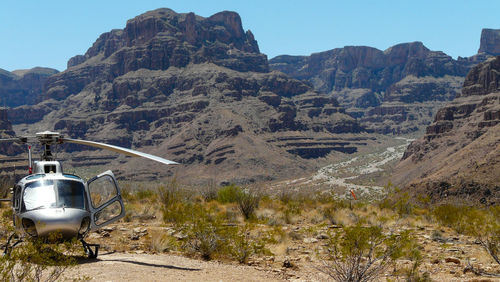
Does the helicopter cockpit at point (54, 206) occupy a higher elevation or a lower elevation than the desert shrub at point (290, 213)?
higher

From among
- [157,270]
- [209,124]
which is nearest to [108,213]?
[157,270]

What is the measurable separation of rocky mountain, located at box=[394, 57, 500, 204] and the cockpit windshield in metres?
41.9

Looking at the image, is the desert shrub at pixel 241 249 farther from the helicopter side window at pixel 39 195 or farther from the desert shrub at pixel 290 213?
the desert shrub at pixel 290 213

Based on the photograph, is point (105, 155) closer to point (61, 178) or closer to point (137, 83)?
point (137, 83)

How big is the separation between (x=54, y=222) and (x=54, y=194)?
32.1 inches

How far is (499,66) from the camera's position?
122 m

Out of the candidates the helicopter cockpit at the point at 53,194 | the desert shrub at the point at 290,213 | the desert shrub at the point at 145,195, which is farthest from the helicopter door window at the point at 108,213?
the desert shrub at the point at 290,213

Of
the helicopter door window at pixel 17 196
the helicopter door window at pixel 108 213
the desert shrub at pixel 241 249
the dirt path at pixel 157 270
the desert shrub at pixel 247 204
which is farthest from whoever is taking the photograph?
the desert shrub at pixel 247 204

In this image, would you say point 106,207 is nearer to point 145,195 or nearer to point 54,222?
point 54,222

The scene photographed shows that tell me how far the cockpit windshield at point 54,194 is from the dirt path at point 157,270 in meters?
1.28

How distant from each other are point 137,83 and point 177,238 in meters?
186

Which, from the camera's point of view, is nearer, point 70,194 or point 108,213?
Answer: point 70,194

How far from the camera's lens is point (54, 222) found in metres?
9.12

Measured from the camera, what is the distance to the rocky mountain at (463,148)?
48875mm
